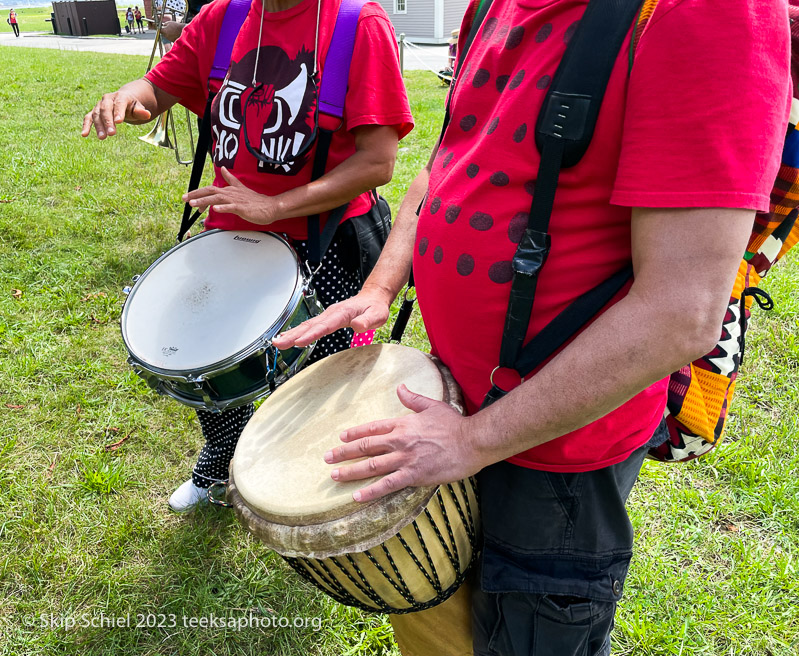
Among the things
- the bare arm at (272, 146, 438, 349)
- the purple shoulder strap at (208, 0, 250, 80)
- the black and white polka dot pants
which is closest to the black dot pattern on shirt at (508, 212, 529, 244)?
the bare arm at (272, 146, 438, 349)

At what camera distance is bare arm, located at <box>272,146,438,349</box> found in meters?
1.37

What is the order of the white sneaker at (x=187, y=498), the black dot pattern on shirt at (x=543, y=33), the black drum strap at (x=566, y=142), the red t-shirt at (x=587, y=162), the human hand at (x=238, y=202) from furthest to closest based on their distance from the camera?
the white sneaker at (x=187, y=498) < the human hand at (x=238, y=202) < the black dot pattern on shirt at (x=543, y=33) < the black drum strap at (x=566, y=142) < the red t-shirt at (x=587, y=162)

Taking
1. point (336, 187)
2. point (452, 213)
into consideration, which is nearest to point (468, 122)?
point (452, 213)

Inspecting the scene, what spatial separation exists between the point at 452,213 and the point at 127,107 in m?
1.58

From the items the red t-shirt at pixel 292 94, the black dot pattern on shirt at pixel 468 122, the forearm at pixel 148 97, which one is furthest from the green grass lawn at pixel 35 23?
the black dot pattern on shirt at pixel 468 122

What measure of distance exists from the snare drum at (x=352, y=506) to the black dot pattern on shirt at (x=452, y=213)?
328mm

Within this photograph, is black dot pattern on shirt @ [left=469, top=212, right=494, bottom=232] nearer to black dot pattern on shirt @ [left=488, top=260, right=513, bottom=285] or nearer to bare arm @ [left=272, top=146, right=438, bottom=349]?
black dot pattern on shirt @ [left=488, top=260, right=513, bottom=285]

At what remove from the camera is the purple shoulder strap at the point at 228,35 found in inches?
77.2

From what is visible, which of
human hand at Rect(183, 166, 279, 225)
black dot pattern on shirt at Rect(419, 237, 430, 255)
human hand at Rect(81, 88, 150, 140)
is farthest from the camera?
human hand at Rect(81, 88, 150, 140)

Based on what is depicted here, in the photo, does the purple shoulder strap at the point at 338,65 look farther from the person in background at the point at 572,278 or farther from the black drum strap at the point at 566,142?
the black drum strap at the point at 566,142

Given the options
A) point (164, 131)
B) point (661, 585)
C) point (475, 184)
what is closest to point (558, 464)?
point (475, 184)

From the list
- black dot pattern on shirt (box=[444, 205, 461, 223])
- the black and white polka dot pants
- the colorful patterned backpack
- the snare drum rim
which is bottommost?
the black and white polka dot pants

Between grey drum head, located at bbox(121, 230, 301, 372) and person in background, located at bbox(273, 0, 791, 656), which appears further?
grey drum head, located at bbox(121, 230, 301, 372)

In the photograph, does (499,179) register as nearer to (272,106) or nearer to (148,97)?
(272,106)
